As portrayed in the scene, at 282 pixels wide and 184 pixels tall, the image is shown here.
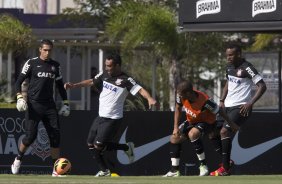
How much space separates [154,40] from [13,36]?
3.57m

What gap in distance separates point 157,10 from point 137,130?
7.78 meters

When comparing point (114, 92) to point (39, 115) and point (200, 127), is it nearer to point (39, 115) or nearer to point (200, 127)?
point (39, 115)

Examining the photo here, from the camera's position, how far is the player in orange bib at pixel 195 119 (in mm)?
15703

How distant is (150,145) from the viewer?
1933cm

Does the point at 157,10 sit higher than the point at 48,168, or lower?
higher

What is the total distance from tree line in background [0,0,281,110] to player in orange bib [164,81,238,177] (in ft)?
24.9

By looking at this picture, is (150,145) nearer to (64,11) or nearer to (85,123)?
(85,123)

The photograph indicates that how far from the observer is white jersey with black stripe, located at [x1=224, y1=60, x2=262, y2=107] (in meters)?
16.1

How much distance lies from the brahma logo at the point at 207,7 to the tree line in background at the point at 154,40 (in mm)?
4656

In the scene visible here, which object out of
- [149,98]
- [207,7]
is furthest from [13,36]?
[149,98]

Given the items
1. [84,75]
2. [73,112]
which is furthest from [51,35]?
[73,112]

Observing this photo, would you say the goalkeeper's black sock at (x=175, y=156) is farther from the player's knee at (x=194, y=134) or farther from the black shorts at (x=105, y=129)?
the black shorts at (x=105, y=129)

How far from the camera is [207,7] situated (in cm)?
1944

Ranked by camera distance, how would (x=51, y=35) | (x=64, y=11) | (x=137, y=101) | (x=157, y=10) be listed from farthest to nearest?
(x=64, y=11)
(x=51, y=35)
(x=157, y=10)
(x=137, y=101)
